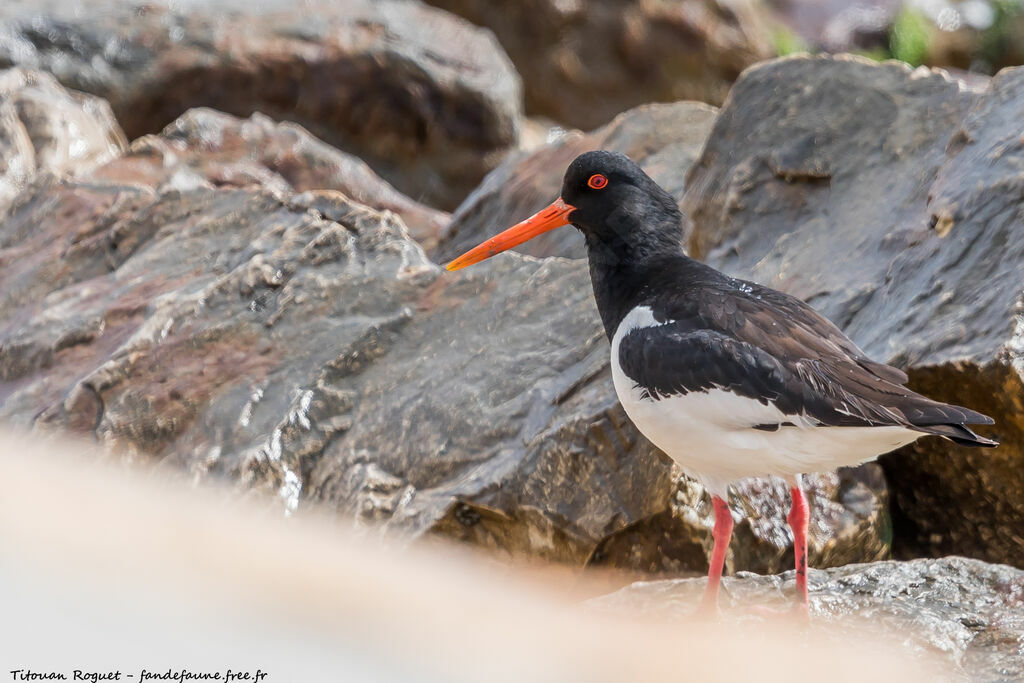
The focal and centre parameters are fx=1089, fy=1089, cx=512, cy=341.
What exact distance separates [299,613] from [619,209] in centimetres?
242

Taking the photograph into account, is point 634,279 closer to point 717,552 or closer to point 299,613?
point 717,552

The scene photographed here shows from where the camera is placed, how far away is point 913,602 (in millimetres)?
3510

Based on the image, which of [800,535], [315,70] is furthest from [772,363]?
[315,70]

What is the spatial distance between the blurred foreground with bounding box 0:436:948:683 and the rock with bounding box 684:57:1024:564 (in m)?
1.05

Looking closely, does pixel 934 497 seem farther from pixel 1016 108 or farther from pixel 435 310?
pixel 435 310

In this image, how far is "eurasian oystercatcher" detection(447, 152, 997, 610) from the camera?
3225 mm

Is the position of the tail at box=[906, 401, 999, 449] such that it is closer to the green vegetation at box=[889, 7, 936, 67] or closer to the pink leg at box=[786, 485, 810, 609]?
the pink leg at box=[786, 485, 810, 609]

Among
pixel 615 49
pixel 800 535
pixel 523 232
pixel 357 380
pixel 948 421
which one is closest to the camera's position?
pixel 948 421

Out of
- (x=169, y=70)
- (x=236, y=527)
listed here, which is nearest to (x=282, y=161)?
(x=169, y=70)

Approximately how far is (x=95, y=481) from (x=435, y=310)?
2084 mm

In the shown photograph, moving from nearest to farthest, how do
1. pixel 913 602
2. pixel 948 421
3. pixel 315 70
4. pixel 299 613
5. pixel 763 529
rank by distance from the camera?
pixel 299 613, pixel 948 421, pixel 913 602, pixel 763 529, pixel 315 70

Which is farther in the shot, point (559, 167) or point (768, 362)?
point (559, 167)

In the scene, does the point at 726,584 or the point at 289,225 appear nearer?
the point at 726,584

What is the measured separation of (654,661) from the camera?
10.3 ft
